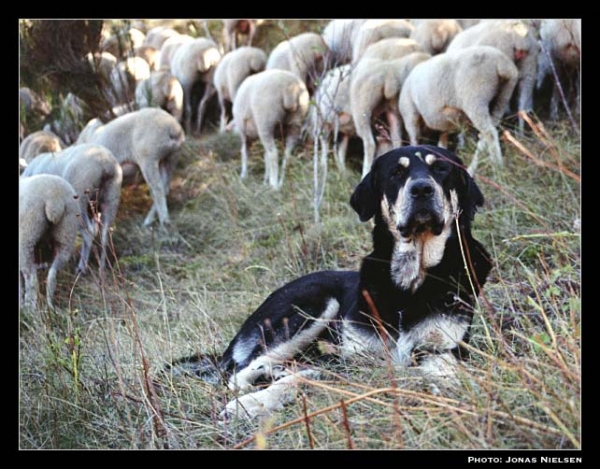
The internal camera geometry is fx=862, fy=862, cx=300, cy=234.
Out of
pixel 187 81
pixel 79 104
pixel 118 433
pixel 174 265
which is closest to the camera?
pixel 118 433

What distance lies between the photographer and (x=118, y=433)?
4.05 meters

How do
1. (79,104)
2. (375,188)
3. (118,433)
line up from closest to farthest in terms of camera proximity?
(118,433), (375,188), (79,104)

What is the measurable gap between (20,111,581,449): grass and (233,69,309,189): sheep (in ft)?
0.85

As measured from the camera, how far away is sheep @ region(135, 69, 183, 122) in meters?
12.9

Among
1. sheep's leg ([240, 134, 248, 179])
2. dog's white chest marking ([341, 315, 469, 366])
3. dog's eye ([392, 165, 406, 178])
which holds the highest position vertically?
dog's eye ([392, 165, 406, 178])

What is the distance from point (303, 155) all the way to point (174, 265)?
104 inches

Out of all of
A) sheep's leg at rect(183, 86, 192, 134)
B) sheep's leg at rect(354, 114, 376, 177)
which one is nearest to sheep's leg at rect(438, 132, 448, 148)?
sheep's leg at rect(354, 114, 376, 177)

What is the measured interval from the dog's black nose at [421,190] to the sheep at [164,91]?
9.20 m

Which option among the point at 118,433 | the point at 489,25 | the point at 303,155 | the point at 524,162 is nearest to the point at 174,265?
the point at 303,155

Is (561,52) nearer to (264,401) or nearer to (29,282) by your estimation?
(29,282)

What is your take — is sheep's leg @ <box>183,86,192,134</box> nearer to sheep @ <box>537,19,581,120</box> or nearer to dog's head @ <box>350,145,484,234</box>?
sheep @ <box>537,19,581,120</box>

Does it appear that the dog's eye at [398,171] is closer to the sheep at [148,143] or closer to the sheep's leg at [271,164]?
the sheep's leg at [271,164]
